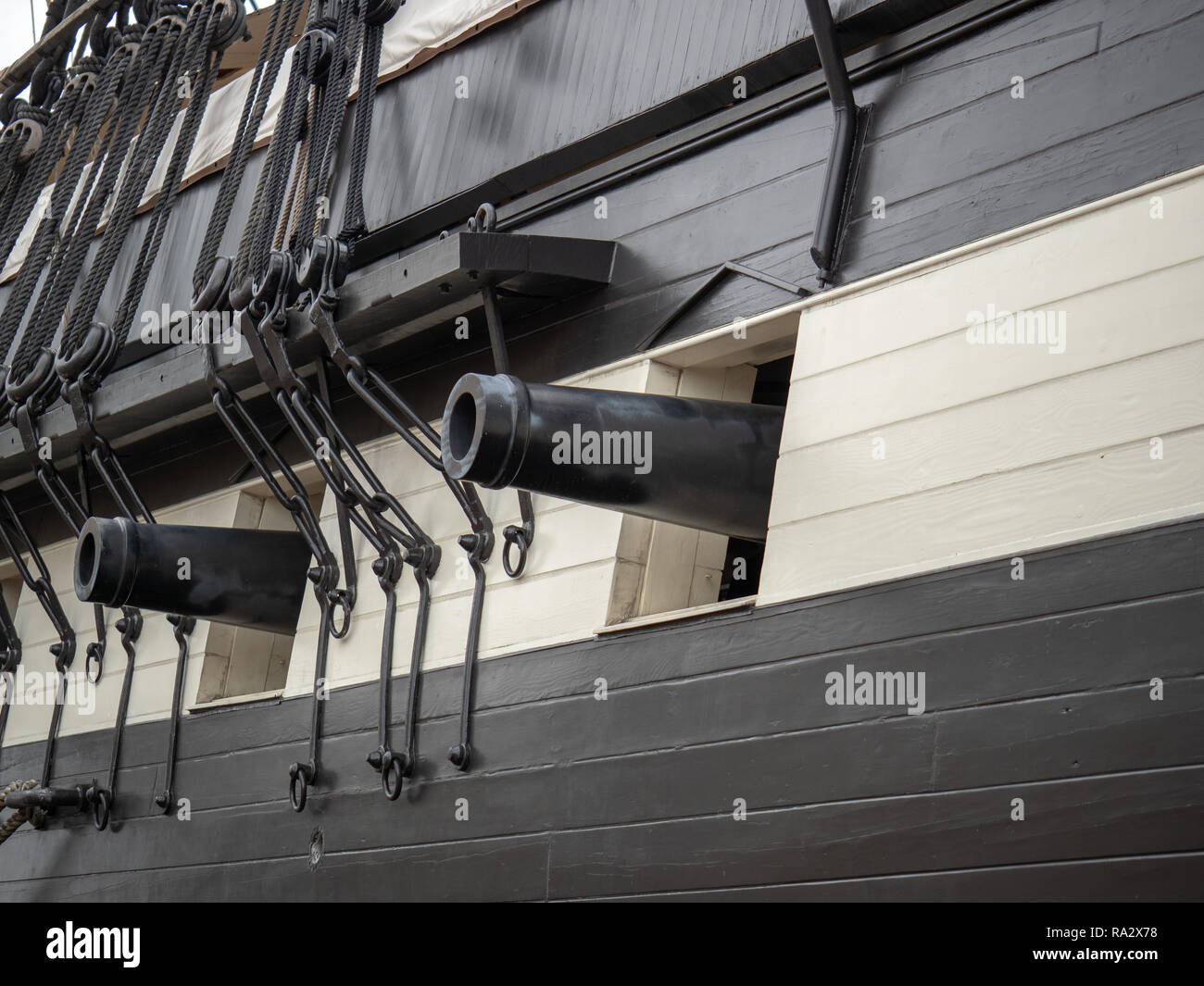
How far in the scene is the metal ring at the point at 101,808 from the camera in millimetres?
5605

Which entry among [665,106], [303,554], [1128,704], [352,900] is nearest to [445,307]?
[665,106]

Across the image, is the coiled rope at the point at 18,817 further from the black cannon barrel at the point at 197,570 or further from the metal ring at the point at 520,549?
the metal ring at the point at 520,549

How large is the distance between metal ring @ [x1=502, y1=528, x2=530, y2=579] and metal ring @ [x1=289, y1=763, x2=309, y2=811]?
978mm

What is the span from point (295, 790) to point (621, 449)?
1.79 meters

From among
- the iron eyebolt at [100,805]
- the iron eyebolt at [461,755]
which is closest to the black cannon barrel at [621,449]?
the iron eyebolt at [461,755]

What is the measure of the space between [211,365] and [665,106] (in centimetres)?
187

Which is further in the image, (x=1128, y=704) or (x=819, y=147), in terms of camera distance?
(x=819, y=147)

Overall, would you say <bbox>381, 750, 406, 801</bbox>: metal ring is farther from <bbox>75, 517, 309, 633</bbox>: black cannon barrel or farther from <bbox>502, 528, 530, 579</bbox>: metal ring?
<bbox>75, 517, 309, 633</bbox>: black cannon barrel

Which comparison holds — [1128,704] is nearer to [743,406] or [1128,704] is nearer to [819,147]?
[743,406]

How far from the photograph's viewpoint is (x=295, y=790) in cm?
475

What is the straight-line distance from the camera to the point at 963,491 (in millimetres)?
3338

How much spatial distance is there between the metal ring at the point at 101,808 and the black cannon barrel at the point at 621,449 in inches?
107

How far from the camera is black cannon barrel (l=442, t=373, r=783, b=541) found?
140 inches

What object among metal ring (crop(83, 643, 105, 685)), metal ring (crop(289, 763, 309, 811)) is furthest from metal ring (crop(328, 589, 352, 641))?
metal ring (crop(83, 643, 105, 685))
